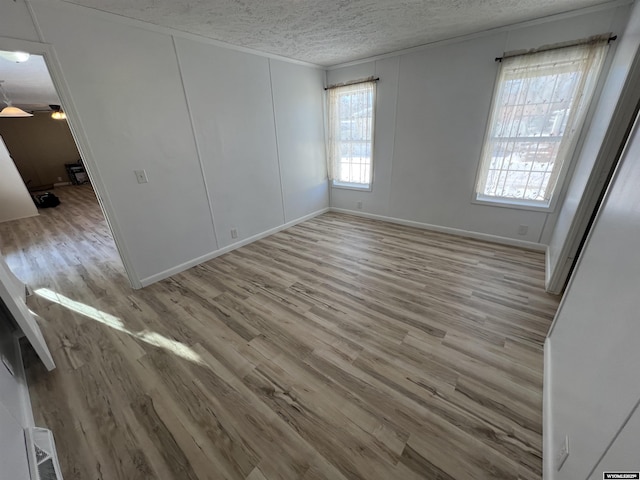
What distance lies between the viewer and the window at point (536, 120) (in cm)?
246

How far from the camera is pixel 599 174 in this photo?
6.20 ft

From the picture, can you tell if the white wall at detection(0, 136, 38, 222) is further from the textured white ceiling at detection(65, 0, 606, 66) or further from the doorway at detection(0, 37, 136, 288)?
the textured white ceiling at detection(65, 0, 606, 66)

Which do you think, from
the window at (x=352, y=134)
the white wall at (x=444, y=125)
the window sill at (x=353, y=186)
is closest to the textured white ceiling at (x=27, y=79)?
the window at (x=352, y=134)

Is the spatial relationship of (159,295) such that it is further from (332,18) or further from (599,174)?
(599,174)

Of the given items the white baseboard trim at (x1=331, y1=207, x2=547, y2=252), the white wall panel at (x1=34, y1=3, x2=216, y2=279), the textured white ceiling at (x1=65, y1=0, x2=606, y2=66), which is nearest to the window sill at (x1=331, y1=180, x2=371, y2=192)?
the white baseboard trim at (x1=331, y1=207, x2=547, y2=252)

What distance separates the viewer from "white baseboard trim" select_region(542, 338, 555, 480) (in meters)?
1.10

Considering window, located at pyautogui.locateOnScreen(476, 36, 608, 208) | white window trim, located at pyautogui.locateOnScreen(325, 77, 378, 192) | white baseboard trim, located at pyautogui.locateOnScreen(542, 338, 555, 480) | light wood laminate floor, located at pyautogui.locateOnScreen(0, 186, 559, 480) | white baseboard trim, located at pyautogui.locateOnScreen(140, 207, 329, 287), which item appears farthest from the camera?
white window trim, located at pyautogui.locateOnScreen(325, 77, 378, 192)

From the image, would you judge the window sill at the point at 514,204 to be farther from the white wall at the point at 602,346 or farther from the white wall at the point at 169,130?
the white wall at the point at 169,130

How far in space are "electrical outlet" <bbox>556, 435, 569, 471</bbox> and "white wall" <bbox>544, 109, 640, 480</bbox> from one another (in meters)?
0.03

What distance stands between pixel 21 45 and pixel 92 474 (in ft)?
9.24

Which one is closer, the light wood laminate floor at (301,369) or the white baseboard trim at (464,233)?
the light wood laminate floor at (301,369)

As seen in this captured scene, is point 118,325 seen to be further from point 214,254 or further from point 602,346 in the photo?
point 602,346

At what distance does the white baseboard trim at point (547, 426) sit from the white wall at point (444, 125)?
2205 mm

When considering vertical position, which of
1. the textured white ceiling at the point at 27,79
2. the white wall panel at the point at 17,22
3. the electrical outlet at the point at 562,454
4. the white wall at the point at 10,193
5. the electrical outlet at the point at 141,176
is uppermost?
the textured white ceiling at the point at 27,79
